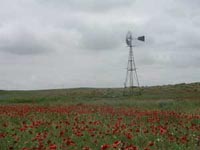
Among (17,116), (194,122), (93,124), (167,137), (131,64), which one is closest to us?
(167,137)

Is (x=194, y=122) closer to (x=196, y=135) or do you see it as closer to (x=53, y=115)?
(x=196, y=135)

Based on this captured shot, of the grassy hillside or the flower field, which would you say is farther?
the grassy hillside

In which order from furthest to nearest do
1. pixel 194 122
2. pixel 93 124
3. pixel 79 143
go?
pixel 194 122 < pixel 93 124 < pixel 79 143

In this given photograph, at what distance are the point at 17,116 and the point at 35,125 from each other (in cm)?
347

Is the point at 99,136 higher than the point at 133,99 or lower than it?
lower

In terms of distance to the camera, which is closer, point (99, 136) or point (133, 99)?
point (99, 136)

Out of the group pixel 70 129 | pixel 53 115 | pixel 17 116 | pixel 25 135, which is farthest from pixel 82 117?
pixel 25 135

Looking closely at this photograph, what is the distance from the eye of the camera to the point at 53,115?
14656 mm

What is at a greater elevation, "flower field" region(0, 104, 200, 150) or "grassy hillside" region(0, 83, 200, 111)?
"grassy hillside" region(0, 83, 200, 111)

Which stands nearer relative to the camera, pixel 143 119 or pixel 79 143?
pixel 79 143

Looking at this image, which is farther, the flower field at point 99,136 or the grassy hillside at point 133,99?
the grassy hillside at point 133,99

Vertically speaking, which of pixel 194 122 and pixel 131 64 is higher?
pixel 131 64

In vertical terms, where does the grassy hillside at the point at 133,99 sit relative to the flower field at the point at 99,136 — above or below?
A: above

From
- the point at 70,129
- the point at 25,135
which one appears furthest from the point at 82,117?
the point at 25,135
